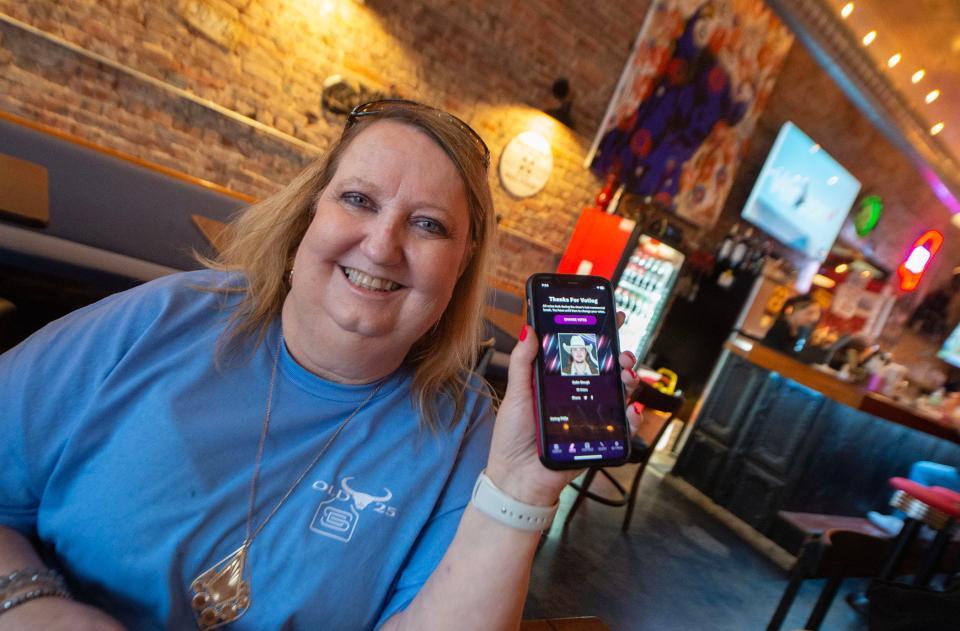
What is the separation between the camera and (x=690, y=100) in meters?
5.41

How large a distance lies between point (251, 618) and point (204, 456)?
0.27m

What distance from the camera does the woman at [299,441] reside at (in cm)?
81

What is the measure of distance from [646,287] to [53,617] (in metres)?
5.30

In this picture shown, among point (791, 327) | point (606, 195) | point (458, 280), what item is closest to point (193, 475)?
point (458, 280)

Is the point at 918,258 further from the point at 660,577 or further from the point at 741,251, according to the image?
the point at 660,577

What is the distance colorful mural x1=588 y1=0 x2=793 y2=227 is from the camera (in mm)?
5102

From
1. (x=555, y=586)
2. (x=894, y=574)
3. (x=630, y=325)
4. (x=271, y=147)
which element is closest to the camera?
(x=555, y=586)

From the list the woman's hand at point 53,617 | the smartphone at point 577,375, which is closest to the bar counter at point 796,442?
the smartphone at point 577,375

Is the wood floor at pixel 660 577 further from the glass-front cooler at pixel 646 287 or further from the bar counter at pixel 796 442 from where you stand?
the glass-front cooler at pixel 646 287

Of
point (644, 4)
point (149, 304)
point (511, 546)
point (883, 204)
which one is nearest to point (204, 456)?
point (149, 304)

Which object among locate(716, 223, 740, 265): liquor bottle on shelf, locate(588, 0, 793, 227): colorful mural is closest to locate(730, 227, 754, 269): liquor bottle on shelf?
locate(716, 223, 740, 265): liquor bottle on shelf

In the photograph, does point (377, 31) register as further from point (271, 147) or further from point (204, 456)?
point (204, 456)

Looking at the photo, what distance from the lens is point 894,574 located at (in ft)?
9.53

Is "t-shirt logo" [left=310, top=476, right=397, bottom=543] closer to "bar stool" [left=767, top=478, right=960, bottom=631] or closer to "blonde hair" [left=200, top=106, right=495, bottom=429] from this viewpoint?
"blonde hair" [left=200, top=106, right=495, bottom=429]
